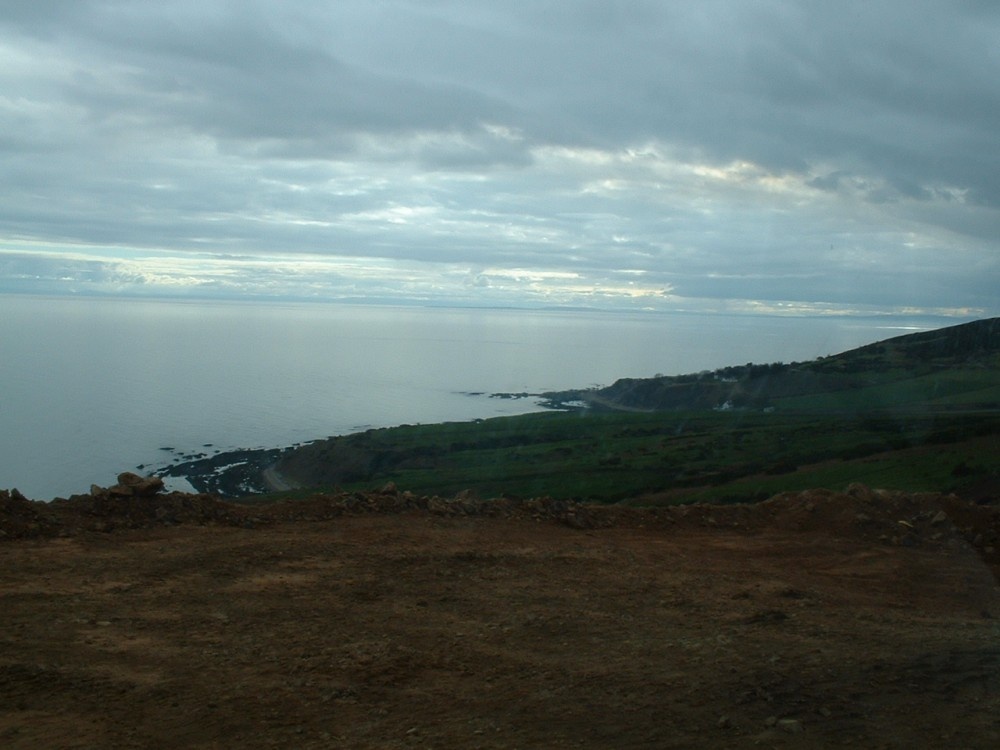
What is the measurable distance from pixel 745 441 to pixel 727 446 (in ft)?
5.02

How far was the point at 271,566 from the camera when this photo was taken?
876 centimetres

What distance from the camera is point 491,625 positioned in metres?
7.17

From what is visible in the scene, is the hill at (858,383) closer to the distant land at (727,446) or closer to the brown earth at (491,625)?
the distant land at (727,446)

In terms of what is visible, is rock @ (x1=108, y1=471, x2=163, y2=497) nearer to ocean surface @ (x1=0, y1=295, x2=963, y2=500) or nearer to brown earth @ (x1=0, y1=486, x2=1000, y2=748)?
brown earth @ (x1=0, y1=486, x2=1000, y2=748)

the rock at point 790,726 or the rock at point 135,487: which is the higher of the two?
the rock at point 135,487

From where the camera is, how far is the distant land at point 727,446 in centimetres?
2997

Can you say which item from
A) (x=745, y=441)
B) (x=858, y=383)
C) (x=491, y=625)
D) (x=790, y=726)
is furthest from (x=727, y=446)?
(x=790, y=726)

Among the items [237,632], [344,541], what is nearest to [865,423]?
[344,541]

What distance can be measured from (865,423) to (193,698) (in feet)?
147

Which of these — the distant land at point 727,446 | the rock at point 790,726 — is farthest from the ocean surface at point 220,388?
the rock at point 790,726

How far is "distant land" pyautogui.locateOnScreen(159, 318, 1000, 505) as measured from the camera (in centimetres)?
2997

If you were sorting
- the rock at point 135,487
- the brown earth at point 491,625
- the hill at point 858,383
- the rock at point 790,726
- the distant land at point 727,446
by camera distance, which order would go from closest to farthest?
the rock at point 790,726 < the brown earth at point 491,625 < the rock at point 135,487 < the distant land at point 727,446 < the hill at point 858,383

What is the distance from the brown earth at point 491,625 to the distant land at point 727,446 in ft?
47.8

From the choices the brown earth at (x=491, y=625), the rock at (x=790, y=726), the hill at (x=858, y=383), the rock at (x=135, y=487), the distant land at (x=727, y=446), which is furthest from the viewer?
the hill at (x=858, y=383)
